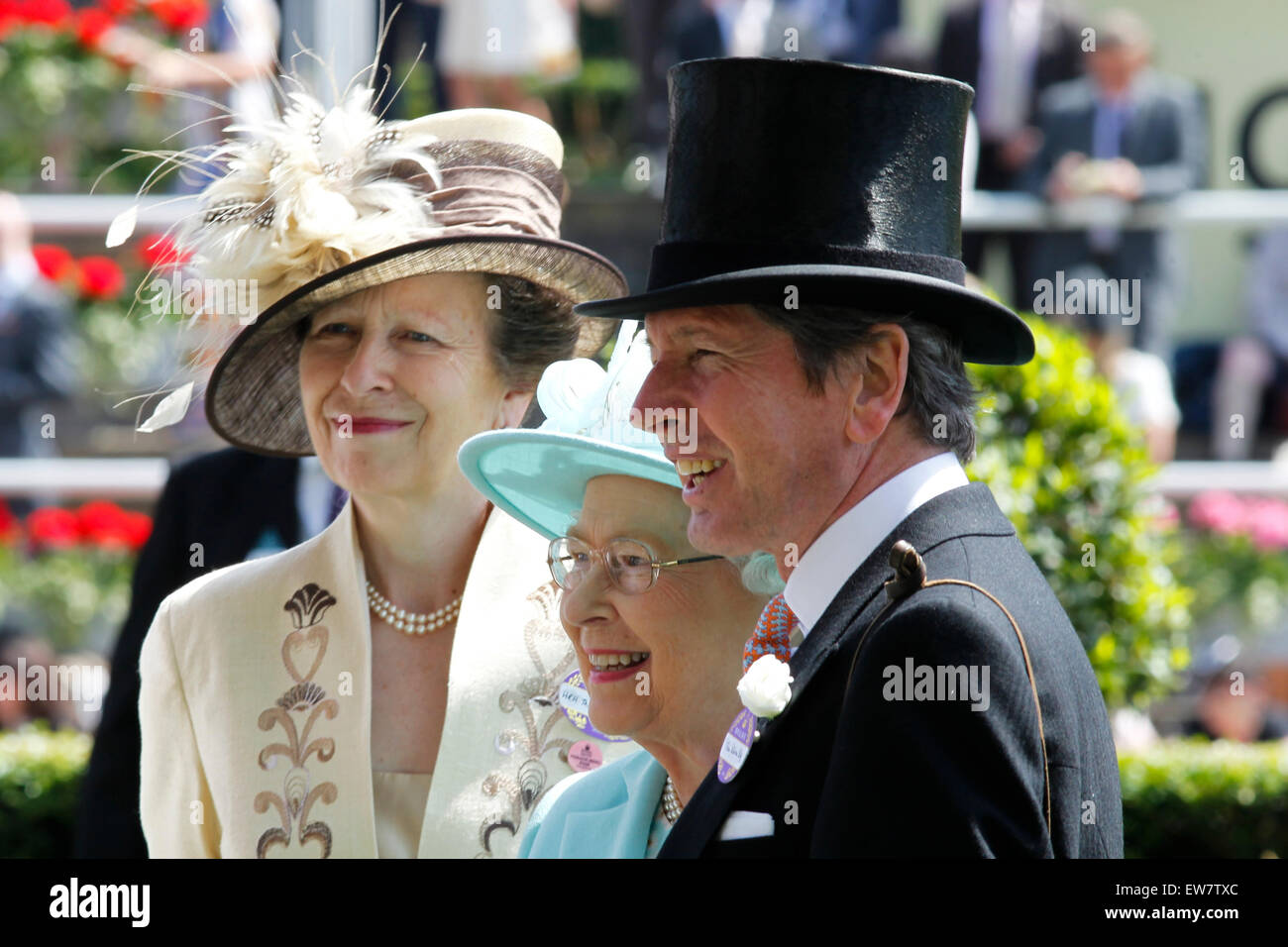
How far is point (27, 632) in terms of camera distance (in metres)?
7.34

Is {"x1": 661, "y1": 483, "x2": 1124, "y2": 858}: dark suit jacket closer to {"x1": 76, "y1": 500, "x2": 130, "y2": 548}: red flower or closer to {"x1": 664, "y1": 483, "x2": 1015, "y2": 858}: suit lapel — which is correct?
{"x1": 664, "y1": 483, "x2": 1015, "y2": 858}: suit lapel

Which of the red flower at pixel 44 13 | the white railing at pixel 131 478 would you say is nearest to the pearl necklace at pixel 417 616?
the white railing at pixel 131 478

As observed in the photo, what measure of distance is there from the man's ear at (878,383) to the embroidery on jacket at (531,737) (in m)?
1.00

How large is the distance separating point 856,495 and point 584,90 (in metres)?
10.1

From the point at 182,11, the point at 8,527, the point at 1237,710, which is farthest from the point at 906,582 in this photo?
the point at 182,11

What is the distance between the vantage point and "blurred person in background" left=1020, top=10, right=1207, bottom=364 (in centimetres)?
779

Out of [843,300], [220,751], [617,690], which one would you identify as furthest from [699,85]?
[220,751]

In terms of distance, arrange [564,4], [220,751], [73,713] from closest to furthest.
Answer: [220,751]
[73,713]
[564,4]

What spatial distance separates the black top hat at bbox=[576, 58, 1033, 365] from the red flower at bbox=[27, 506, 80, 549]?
19.5ft

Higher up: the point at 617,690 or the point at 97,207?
the point at 97,207

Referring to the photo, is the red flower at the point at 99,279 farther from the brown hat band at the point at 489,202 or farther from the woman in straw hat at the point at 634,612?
the woman in straw hat at the point at 634,612

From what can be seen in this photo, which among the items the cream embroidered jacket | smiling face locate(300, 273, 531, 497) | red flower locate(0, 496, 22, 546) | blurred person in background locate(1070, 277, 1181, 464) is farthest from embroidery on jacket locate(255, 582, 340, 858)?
red flower locate(0, 496, 22, 546)

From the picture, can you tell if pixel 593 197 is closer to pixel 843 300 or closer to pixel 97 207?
pixel 97 207

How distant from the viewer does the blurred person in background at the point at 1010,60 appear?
8305mm
